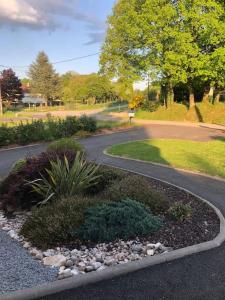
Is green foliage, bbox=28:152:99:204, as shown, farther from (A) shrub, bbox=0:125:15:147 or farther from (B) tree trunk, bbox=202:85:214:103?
(B) tree trunk, bbox=202:85:214:103

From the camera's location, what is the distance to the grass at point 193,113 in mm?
35125

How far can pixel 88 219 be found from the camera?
634cm

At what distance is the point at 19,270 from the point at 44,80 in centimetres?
9046

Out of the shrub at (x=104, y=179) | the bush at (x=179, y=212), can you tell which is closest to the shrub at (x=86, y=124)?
the shrub at (x=104, y=179)

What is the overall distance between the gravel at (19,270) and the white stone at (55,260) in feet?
0.36

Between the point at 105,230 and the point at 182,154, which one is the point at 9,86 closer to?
the point at 182,154

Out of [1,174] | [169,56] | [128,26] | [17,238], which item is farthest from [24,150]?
[128,26]

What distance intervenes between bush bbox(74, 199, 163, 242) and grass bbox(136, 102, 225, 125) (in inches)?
1144

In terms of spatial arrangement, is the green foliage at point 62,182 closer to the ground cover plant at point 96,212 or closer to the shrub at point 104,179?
the ground cover plant at point 96,212

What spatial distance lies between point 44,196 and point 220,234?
340cm

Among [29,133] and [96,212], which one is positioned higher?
[96,212]

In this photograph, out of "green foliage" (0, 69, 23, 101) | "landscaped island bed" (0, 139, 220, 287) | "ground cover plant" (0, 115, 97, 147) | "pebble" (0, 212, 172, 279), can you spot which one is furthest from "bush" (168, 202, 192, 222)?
"green foliage" (0, 69, 23, 101)

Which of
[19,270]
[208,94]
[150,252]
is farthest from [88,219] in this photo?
[208,94]

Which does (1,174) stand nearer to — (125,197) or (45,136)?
(125,197)
